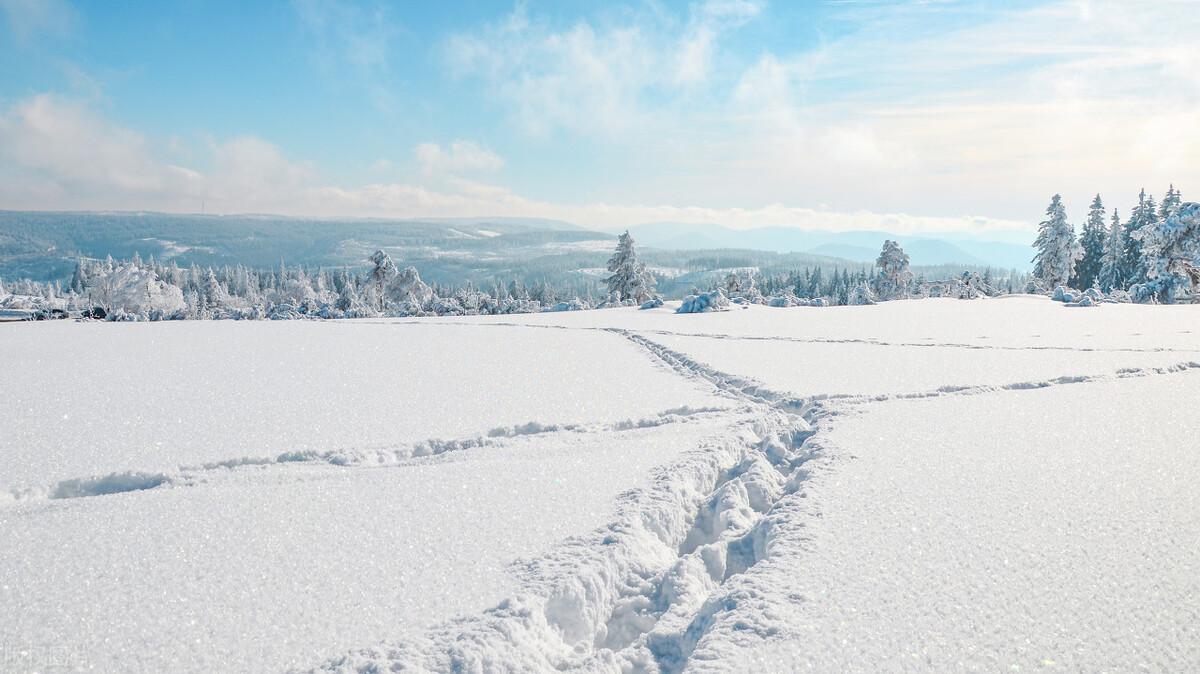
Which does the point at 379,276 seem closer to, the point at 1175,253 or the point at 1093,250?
the point at 1175,253

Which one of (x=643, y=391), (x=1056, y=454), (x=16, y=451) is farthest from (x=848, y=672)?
(x=16, y=451)

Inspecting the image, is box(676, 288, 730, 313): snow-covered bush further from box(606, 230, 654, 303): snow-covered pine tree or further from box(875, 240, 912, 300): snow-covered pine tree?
box(875, 240, 912, 300): snow-covered pine tree

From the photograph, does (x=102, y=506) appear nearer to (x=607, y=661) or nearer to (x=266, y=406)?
(x=266, y=406)

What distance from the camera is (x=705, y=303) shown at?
2030 cm

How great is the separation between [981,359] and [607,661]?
917 cm

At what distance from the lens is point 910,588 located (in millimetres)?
2984

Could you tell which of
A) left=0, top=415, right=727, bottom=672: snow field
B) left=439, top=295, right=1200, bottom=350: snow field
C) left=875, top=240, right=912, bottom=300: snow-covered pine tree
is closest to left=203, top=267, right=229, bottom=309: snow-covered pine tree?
left=875, top=240, right=912, bottom=300: snow-covered pine tree

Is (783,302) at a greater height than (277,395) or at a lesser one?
greater

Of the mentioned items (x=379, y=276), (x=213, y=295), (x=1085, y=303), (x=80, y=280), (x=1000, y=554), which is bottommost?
(x=80, y=280)

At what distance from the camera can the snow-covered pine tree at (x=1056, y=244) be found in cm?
4494

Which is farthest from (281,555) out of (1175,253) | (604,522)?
(1175,253)

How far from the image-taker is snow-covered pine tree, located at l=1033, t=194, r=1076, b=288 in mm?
44938

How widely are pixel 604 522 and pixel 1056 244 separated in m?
54.5

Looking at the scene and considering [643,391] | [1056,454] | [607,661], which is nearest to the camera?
[607,661]
